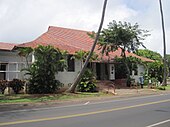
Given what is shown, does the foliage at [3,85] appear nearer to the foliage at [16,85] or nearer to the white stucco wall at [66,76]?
the foliage at [16,85]

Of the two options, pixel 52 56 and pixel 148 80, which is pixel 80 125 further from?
pixel 148 80

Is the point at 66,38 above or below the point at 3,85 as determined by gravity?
above

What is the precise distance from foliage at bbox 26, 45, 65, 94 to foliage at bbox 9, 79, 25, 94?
26.6 inches

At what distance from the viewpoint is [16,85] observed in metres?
23.2

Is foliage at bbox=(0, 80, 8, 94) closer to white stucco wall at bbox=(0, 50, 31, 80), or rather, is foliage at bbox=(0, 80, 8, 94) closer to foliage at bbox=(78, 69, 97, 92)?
white stucco wall at bbox=(0, 50, 31, 80)

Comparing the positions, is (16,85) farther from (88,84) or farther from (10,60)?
(10,60)

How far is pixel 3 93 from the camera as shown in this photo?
22.9 m

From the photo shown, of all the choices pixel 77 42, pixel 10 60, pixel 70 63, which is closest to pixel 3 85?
pixel 10 60

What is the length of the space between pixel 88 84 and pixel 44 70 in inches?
195

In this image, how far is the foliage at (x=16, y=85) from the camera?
23016mm

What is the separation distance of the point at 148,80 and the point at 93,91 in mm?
12079

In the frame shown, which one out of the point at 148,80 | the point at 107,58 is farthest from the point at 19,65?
the point at 148,80

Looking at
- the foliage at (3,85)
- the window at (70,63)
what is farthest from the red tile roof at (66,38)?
the foliage at (3,85)

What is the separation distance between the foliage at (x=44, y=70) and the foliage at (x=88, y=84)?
3209 millimetres
